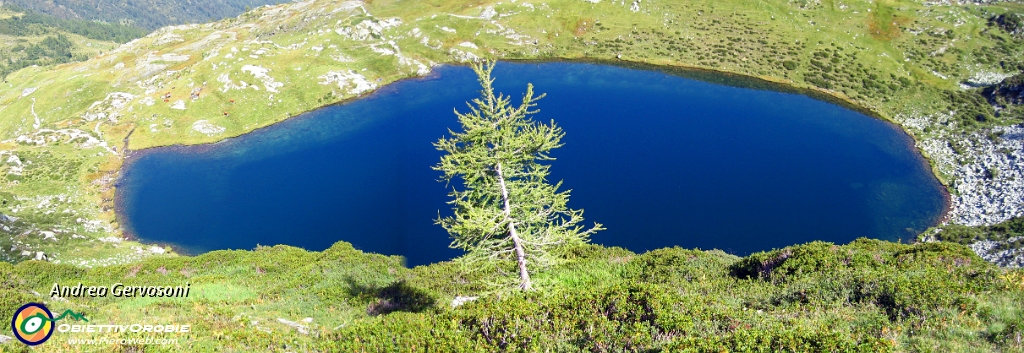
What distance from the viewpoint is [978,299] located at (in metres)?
17.5

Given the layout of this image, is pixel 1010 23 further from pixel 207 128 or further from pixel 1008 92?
pixel 207 128

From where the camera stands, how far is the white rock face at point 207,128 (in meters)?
100

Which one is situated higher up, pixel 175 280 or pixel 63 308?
pixel 63 308

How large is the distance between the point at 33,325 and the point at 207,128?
95916mm

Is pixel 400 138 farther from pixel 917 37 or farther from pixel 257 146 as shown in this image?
pixel 917 37

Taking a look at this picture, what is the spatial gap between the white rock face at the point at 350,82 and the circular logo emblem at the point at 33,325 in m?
104

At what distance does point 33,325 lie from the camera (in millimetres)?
17938

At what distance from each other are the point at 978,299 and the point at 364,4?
590ft

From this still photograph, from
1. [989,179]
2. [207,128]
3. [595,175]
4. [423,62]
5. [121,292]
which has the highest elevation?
[121,292]

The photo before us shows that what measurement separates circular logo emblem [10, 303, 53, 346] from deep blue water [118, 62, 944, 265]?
40961 millimetres

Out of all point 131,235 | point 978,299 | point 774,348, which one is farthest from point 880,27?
Result: point 131,235

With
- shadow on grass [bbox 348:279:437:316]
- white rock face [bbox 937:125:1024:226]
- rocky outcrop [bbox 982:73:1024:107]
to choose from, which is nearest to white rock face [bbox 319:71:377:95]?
shadow on grass [bbox 348:279:437:316]

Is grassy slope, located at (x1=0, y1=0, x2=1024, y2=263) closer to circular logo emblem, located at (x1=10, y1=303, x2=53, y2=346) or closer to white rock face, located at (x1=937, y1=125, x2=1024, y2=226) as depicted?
white rock face, located at (x1=937, y1=125, x2=1024, y2=226)

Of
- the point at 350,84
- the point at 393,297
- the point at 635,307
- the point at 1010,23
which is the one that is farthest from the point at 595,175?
the point at 1010,23
